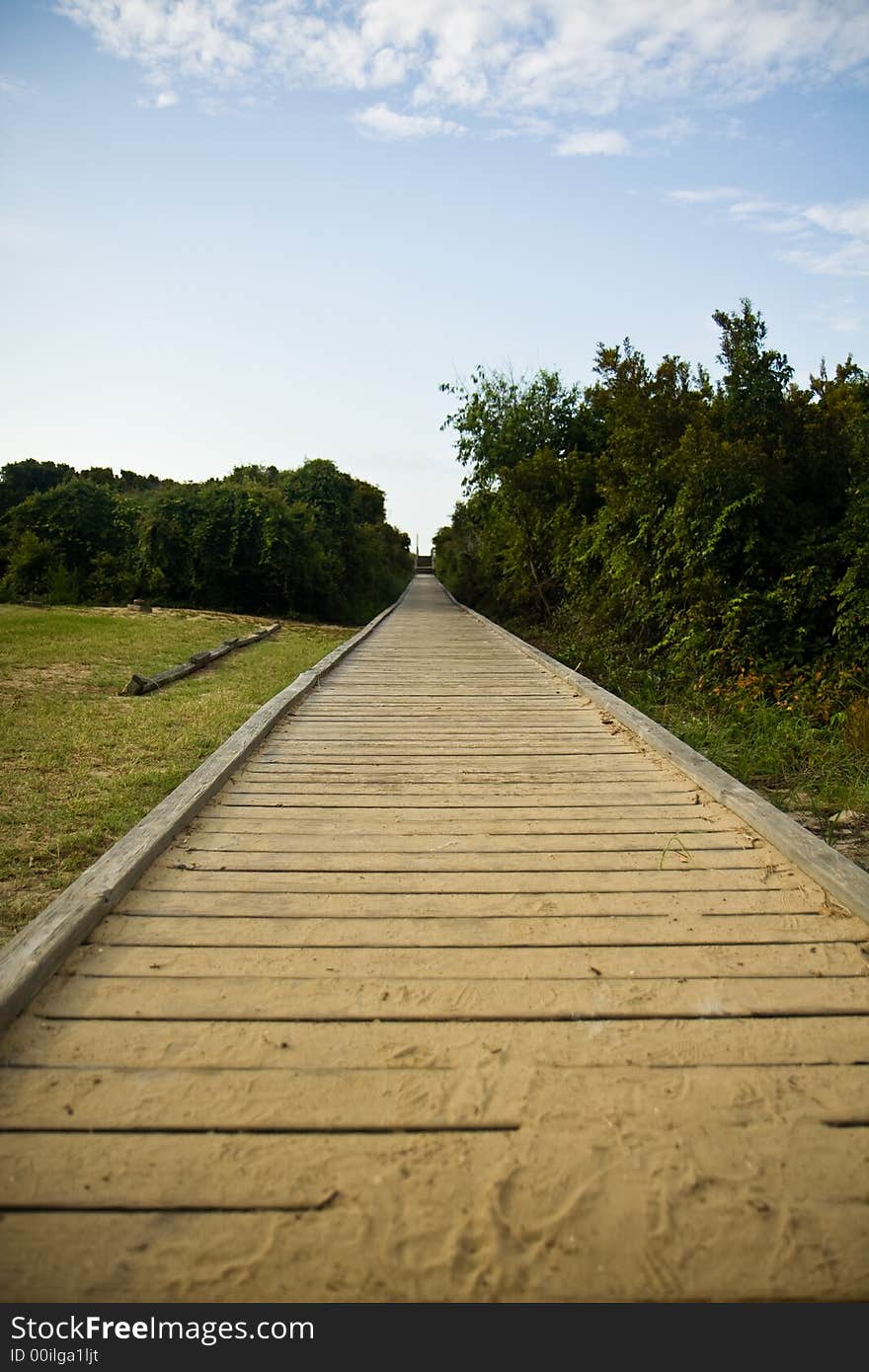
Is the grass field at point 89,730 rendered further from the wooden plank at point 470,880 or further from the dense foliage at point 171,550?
the dense foliage at point 171,550

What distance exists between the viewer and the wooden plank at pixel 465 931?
2279 millimetres

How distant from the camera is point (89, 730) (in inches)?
230

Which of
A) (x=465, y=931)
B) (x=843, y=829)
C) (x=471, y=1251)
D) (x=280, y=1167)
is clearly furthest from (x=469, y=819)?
(x=471, y=1251)

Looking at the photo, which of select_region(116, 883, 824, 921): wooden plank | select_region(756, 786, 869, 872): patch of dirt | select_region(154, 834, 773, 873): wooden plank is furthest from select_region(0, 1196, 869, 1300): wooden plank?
select_region(756, 786, 869, 872): patch of dirt

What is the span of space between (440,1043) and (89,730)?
476cm

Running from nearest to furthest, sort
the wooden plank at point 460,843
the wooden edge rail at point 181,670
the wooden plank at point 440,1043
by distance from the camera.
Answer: the wooden plank at point 440,1043 < the wooden plank at point 460,843 < the wooden edge rail at point 181,670

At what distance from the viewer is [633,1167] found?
1465 millimetres

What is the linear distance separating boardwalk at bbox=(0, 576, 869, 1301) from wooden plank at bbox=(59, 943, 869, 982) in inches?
0.4

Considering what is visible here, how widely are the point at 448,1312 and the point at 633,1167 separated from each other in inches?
16.6

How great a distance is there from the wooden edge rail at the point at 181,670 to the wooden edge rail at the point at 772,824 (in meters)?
4.72

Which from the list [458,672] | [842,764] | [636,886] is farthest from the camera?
[458,672]

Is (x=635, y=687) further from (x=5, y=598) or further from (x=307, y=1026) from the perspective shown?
(x=5, y=598)

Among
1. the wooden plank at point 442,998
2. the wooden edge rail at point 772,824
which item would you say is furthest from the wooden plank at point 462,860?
the wooden plank at point 442,998

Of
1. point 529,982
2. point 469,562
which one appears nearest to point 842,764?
point 529,982
